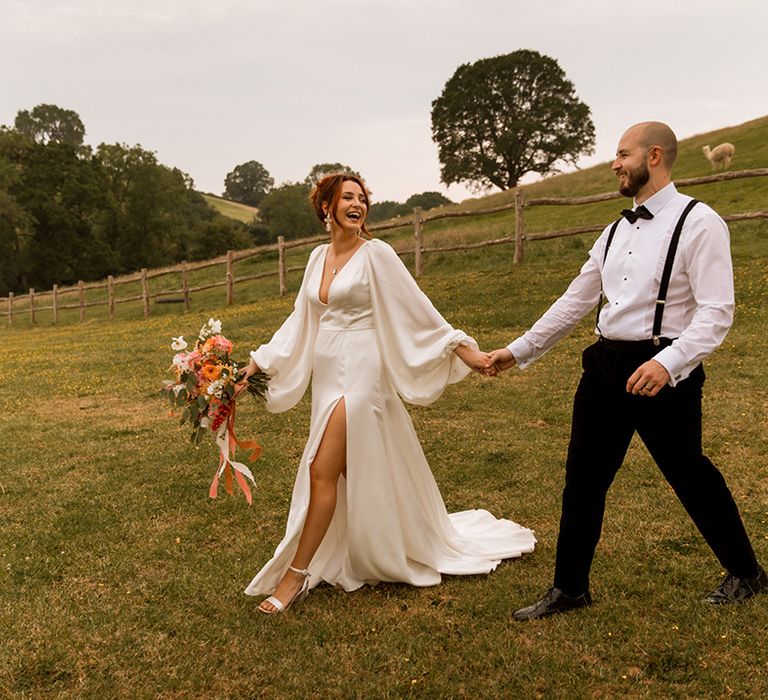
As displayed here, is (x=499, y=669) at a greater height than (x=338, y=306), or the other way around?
(x=338, y=306)

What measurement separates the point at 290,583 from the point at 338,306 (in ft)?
5.36

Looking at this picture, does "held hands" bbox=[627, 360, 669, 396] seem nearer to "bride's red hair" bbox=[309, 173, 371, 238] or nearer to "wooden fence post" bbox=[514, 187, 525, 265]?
"bride's red hair" bbox=[309, 173, 371, 238]

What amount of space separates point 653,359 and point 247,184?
12618cm

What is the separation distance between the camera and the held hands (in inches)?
120

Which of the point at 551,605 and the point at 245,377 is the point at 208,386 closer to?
the point at 245,377

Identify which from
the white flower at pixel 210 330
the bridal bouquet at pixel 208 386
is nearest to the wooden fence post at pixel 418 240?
the white flower at pixel 210 330

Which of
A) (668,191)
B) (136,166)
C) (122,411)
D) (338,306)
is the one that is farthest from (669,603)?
(136,166)

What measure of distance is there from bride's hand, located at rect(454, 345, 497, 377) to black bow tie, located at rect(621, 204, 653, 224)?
1.08 meters

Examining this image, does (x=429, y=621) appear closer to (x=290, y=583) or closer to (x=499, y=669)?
(x=499, y=669)

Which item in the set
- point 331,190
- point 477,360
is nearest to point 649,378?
point 477,360

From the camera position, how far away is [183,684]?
11.0 ft

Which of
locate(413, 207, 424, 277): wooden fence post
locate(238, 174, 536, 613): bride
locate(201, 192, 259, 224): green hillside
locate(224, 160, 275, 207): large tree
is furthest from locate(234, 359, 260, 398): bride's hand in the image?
locate(224, 160, 275, 207): large tree

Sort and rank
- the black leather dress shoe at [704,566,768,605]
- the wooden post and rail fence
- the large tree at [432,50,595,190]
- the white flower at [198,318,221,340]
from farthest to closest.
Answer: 1. the large tree at [432,50,595,190]
2. the wooden post and rail fence
3. the white flower at [198,318,221,340]
4. the black leather dress shoe at [704,566,768,605]

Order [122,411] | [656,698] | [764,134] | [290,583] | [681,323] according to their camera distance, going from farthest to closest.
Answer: [764,134] → [122,411] → [290,583] → [681,323] → [656,698]
